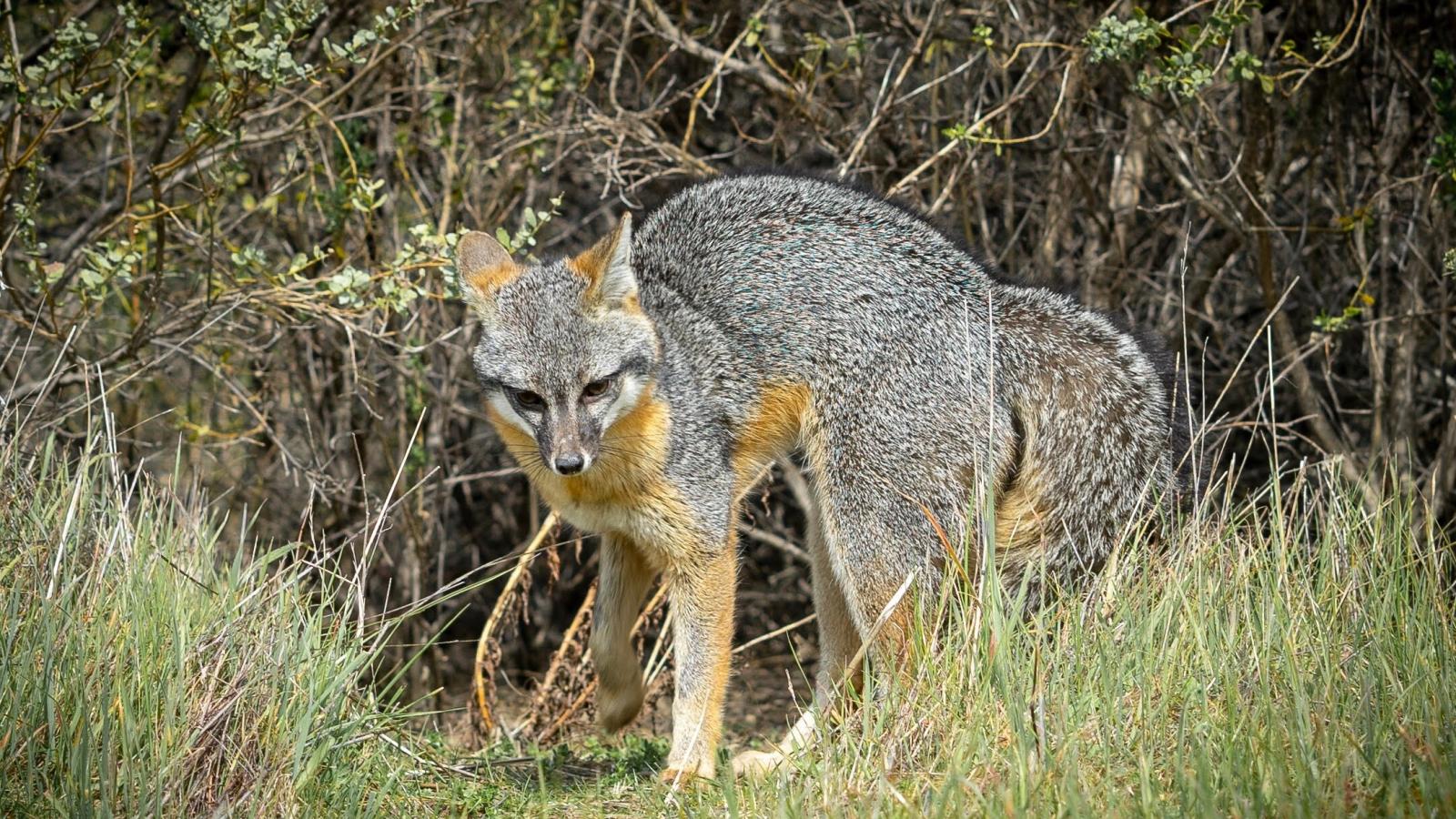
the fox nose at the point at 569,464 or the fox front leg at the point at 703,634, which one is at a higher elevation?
the fox nose at the point at 569,464

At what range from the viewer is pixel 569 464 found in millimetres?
4309

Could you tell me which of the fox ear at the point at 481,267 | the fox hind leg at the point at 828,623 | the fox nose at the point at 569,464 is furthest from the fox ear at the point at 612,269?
the fox hind leg at the point at 828,623

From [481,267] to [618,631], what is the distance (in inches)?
54.2

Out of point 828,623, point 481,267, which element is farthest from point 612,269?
point 828,623

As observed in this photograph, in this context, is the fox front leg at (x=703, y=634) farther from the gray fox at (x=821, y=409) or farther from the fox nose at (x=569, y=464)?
the fox nose at (x=569, y=464)

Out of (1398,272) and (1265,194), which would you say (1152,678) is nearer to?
(1265,194)

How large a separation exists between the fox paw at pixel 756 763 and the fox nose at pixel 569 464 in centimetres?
101

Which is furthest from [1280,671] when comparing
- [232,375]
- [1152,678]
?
[232,375]

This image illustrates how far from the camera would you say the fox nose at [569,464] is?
4.31 metres

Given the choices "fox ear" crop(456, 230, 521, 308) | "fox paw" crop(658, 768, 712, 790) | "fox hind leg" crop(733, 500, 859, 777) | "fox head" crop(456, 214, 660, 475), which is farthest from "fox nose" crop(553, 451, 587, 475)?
"fox hind leg" crop(733, 500, 859, 777)

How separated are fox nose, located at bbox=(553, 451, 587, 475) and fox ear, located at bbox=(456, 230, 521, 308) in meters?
0.82

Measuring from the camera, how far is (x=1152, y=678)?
3781mm

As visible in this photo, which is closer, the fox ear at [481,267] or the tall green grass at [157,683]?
the tall green grass at [157,683]

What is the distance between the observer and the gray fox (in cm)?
470
